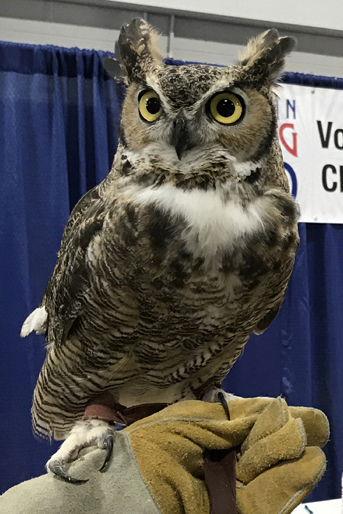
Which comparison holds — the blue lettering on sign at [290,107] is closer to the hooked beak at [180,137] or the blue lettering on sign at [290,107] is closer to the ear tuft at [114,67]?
the ear tuft at [114,67]

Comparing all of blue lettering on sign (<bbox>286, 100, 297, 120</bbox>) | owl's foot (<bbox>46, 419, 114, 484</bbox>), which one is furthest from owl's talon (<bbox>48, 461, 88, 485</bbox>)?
blue lettering on sign (<bbox>286, 100, 297, 120</bbox>)

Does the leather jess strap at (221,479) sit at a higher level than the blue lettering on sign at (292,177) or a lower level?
lower

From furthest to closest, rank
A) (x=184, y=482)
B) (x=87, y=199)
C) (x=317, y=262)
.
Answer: (x=317, y=262) → (x=87, y=199) → (x=184, y=482)

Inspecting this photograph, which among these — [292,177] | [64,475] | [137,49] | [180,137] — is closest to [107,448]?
[64,475]

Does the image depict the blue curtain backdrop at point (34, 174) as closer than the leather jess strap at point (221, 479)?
No

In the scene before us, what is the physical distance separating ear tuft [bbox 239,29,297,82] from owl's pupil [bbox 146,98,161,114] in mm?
152

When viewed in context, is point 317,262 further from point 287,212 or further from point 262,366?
point 287,212

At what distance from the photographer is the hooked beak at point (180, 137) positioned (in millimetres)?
667

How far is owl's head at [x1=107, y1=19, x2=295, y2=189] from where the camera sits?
677mm

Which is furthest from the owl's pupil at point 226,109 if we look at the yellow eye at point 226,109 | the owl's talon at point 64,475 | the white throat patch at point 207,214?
the owl's talon at point 64,475

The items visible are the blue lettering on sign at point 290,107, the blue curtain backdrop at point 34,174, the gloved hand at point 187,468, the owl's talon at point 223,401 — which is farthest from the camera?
the blue lettering on sign at point 290,107

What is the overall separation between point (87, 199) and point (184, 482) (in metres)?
0.52

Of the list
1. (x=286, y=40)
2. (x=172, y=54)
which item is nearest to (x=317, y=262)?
(x=172, y=54)

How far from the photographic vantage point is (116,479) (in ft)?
2.18
